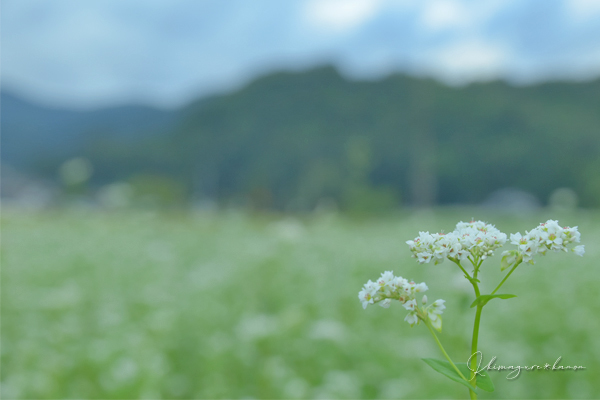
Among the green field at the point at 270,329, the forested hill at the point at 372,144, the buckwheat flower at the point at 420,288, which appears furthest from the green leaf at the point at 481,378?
the forested hill at the point at 372,144

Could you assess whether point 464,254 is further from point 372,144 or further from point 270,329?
point 372,144

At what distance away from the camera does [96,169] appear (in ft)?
235

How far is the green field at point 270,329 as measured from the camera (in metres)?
2.95

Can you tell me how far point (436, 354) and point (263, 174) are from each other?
178 feet

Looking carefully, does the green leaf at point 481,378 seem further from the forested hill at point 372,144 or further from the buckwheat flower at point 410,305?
the forested hill at point 372,144

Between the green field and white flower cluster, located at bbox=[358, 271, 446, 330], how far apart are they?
2.55 ft

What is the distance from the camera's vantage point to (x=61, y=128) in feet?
317

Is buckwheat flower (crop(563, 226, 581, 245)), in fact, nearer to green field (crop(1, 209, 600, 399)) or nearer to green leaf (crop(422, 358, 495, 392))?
green leaf (crop(422, 358, 495, 392))

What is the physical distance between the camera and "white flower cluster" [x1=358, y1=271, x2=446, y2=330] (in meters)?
0.63

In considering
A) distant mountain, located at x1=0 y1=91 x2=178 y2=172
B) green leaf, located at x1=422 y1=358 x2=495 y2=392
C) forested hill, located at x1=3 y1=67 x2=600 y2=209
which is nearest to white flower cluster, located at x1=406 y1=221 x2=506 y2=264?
green leaf, located at x1=422 y1=358 x2=495 y2=392

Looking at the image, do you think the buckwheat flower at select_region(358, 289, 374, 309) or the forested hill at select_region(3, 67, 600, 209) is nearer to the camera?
the buckwheat flower at select_region(358, 289, 374, 309)

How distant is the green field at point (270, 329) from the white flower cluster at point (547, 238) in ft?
2.51

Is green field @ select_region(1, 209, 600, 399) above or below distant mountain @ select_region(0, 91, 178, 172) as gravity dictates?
below

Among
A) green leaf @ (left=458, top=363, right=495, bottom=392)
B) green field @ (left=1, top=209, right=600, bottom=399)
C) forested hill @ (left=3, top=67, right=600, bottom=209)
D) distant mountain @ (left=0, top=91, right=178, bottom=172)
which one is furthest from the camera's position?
distant mountain @ (left=0, top=91, right=178, bottom=172)
